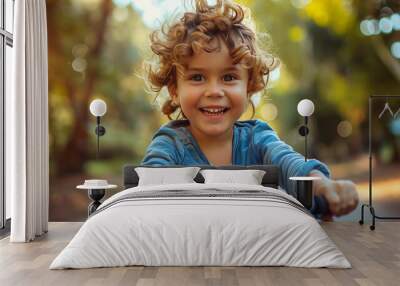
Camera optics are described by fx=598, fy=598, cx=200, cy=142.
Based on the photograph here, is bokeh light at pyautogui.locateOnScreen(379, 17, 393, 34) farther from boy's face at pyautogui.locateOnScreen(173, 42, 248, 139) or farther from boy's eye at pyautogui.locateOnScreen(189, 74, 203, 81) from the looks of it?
boy's eye at pyautogui.locateOnScreen(189, 74, 203, 81)

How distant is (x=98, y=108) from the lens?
708 cm

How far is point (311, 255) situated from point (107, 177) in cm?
354

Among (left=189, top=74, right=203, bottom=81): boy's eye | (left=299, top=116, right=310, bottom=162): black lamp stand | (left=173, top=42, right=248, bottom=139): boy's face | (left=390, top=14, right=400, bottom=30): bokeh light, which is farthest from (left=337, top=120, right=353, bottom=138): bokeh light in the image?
(left=189, top=74, right=203, bottom=81): boy's eye

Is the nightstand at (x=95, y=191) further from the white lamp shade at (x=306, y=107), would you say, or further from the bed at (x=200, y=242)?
the white lamp shade at (x=306, y=107)

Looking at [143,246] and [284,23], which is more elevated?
[284,23]

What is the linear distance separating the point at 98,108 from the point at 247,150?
1866 mm

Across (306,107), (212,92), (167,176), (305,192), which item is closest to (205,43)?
(212,92)

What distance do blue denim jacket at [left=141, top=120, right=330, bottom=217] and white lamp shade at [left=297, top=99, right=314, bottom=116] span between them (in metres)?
0.48

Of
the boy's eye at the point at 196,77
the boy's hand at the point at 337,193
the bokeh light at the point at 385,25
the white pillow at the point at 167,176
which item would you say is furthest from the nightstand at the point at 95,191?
the bokeh light at the point at 385,25

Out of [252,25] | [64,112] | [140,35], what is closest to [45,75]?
[64,112]

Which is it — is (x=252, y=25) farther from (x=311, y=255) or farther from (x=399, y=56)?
(x=311, y=255)

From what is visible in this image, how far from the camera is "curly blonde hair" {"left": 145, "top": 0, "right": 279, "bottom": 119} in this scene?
23.5ft

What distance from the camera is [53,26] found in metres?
7.45

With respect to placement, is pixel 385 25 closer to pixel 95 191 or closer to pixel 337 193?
pixel 337 193
